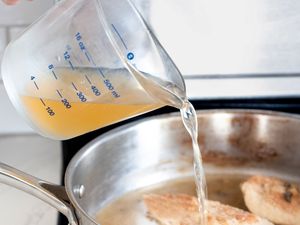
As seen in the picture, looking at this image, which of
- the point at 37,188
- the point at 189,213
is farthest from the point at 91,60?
the point at 189,213

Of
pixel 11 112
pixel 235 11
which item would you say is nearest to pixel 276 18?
pixel 235 11

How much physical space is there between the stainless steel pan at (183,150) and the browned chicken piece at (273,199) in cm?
6

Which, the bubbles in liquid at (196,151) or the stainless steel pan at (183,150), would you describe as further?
the stainless steel pan at (183,150)

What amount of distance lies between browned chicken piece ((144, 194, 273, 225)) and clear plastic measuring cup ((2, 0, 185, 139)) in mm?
189

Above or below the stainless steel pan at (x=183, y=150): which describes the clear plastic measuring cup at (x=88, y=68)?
above

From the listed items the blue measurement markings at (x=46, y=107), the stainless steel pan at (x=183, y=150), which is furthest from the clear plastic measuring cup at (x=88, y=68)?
the stainless steel pan at (x=183, y=150)

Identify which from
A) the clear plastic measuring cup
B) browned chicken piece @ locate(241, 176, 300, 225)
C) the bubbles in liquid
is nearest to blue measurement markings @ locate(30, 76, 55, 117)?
the clear plastic measuring cup

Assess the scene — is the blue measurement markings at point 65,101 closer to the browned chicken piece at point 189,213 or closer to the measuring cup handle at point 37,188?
the measuring cup handle at point 37,188

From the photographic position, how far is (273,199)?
917 millimetres

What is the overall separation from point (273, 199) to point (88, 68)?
34 cm

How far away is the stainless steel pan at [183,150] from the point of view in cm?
95

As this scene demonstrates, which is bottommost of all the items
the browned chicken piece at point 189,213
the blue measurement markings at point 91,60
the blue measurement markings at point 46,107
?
the browned chicken piece at point 189,213

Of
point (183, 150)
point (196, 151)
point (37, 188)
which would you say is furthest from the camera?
point (183, 150)

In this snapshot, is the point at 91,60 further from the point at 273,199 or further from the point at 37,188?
the point at 273,199
